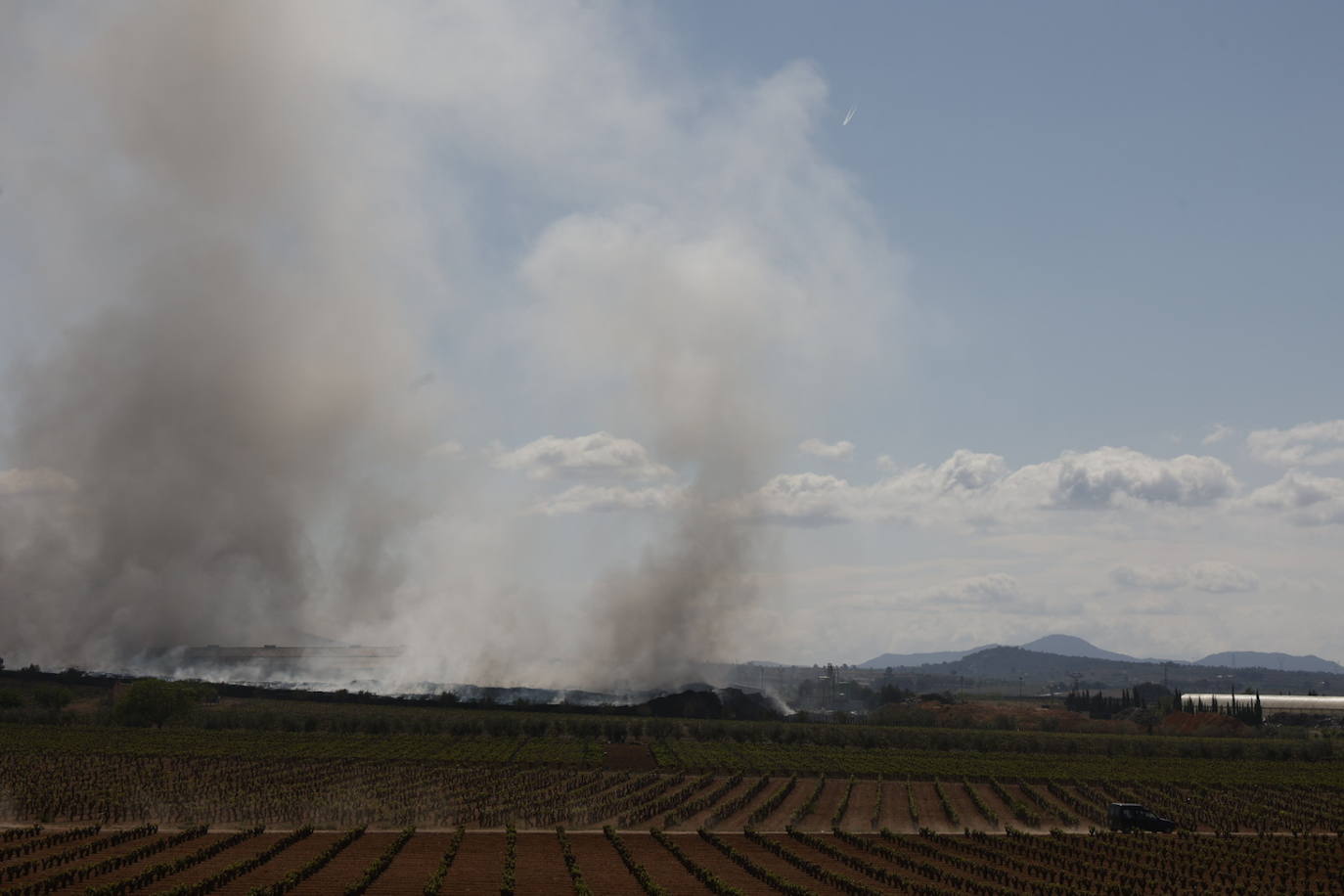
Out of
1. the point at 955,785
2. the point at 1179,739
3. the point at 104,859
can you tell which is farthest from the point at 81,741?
the point at 1179,739

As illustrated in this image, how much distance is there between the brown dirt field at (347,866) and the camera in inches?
2621

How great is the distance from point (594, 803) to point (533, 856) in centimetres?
3055

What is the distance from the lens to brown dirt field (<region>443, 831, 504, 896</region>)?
67.8 m

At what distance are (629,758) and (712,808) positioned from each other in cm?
4661

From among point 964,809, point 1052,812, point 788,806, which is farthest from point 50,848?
point 1052,812

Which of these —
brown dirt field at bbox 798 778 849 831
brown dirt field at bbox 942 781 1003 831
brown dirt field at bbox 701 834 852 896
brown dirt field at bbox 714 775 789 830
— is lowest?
brown dirt field at bbox 942 781 1003 831

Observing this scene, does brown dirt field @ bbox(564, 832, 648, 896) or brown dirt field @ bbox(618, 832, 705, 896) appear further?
brown dirt field @ bbox(618, 832, 705, 896)

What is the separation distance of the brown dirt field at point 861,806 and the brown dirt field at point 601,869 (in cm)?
2135

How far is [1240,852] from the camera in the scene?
300 ft

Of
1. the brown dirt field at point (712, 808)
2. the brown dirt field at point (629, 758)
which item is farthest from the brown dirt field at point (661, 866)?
the brown dirt field at point (629, 758)

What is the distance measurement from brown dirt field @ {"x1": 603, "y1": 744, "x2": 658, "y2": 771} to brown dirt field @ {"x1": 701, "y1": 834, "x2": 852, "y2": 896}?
172 ft

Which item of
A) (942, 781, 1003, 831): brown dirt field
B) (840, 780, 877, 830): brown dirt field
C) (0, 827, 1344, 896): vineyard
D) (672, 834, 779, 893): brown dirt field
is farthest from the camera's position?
(942, 781, 1003, 831): brown dirt field

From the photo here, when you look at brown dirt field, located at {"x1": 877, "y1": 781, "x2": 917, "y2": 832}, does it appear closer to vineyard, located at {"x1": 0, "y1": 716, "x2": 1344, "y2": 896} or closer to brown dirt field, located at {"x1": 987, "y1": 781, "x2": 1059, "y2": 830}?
vineyard, located at {"x1": 0, "y1": 716, "x2": 1344, "y2": 896}

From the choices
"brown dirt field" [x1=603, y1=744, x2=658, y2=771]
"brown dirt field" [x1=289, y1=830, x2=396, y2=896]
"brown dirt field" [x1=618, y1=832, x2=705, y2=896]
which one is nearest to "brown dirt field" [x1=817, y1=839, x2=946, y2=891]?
"brown dirt field" [x1=618, y1=832, x2=705, y2=896]
